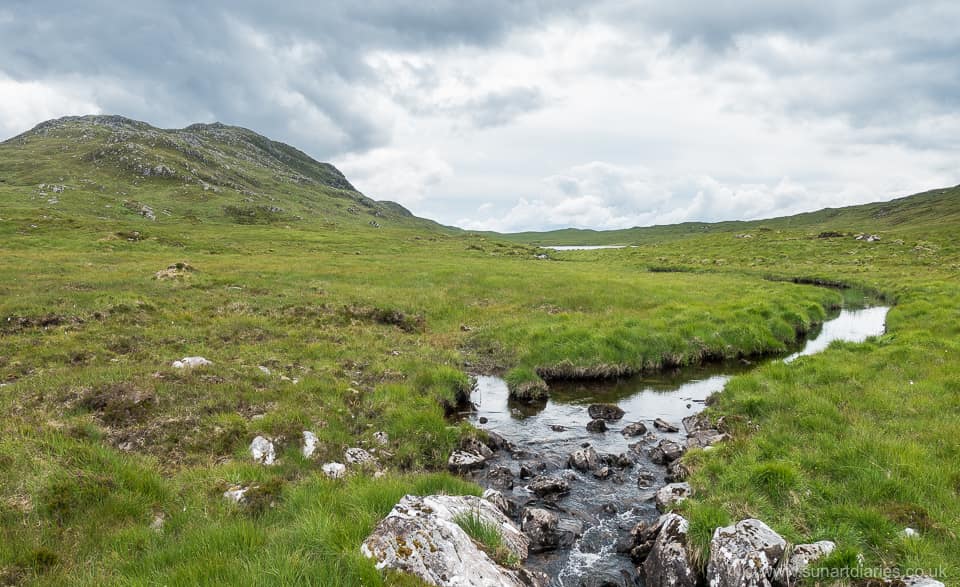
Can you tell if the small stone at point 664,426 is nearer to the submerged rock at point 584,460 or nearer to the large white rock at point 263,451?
the submerged rock at point 584,460

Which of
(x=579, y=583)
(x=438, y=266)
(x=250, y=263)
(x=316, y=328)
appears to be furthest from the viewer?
(x=438, y=266)

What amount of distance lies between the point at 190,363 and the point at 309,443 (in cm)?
774

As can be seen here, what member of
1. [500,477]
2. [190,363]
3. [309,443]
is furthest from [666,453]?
[190,363]

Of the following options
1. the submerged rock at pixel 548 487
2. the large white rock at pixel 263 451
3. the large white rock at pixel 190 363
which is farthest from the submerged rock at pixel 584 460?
the large white rock at pixel 190 363

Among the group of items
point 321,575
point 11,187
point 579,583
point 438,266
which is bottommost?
point 579,583

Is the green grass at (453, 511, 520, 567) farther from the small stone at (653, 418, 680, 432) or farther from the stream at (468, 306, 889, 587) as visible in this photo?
the small stone at (653, 418, 680, 432)

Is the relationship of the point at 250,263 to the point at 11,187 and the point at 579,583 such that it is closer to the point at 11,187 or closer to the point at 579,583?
the point at 579,583

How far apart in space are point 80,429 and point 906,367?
27272 mm

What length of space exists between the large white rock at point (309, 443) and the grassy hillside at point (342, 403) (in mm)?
235

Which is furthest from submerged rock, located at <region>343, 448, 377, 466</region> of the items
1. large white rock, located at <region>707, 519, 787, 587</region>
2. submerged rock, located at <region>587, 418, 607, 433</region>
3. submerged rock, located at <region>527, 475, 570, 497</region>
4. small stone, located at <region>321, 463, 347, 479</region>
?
large white rock, located at <region>707, 519, 787, 587</region>

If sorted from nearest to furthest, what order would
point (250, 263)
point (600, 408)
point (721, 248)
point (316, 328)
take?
1. point (600, 408)
2. point (316, 328)
3. point (250, 263)
4. point (721, 248)

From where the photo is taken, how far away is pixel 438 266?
58.0m

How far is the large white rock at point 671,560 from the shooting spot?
839cm

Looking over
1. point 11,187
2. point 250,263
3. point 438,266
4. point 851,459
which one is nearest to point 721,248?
point 438,266
